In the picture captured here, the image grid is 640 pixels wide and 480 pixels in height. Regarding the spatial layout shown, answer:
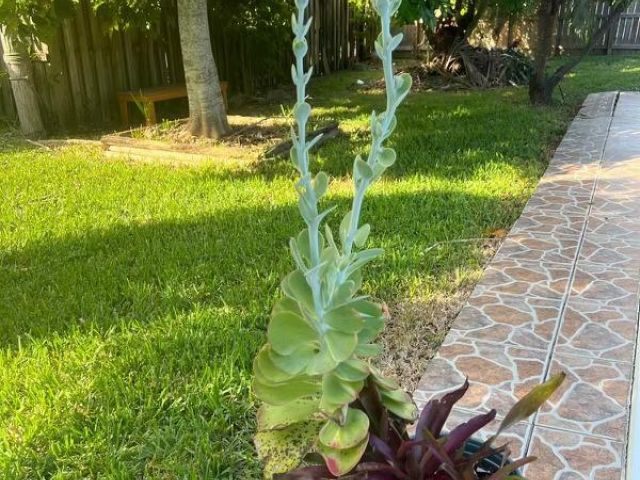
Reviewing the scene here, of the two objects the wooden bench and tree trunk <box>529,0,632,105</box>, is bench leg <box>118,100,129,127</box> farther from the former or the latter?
tree trunk <box>529,0,632,105</box>

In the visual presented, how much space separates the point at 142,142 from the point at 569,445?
16.9 feet

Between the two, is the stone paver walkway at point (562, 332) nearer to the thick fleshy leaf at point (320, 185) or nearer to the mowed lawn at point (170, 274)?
the mowed lawn at point (170, 274)

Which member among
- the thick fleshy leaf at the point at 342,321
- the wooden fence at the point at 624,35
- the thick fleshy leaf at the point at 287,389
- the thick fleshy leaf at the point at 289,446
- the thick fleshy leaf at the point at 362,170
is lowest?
the thick fleshy leaf at the point at 289,446

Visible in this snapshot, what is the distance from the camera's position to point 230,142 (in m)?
6.41

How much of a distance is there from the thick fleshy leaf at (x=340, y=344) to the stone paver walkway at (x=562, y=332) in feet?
3.96

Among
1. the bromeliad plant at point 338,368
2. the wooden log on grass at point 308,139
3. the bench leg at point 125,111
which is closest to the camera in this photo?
the bromeliad plant at point 338,368

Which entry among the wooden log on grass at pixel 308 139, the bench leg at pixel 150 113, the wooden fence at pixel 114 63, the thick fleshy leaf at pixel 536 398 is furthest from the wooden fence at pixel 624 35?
the thick fleshy leaf at pixel 536 398

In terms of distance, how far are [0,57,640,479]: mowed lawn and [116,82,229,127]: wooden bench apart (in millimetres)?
1191

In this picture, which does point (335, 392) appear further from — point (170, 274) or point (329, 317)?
point (170, 274)

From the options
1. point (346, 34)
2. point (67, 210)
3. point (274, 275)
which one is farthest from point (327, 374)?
point (346, 34)

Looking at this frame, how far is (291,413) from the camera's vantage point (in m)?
1.62

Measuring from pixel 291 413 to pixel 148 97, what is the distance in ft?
21.5

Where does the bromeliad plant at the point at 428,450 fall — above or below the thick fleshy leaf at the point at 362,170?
below

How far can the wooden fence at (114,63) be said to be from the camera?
24.0 ft
